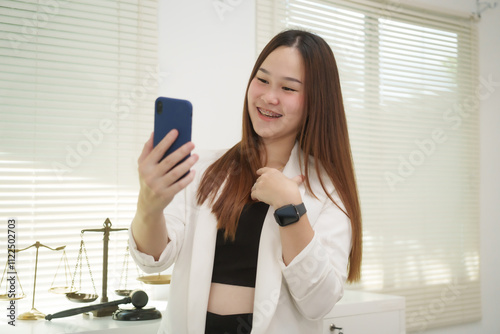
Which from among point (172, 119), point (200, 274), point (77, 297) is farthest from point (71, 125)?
point (172, 119)

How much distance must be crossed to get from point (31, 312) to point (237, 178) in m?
1.21

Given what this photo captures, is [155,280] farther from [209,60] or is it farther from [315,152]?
[209,60]

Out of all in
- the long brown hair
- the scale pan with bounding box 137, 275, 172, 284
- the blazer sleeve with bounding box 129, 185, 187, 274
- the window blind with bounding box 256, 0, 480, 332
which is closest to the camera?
the blazer sleeve with bounding box 129, 185, 187, 274

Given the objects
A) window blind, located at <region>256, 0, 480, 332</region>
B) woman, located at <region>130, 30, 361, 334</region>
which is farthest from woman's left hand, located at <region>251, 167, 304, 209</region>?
window blind, located at <region>256, 0, 480, 332</region>

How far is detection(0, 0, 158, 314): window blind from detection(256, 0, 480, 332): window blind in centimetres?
113

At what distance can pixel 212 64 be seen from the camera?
2629mm

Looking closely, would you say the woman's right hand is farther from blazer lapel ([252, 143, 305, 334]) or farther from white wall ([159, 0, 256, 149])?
white wall ([159, 0, 256, 149])

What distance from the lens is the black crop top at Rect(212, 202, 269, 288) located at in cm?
122

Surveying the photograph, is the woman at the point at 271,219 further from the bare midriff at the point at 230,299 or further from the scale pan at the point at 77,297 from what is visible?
the scale pan at the point at 77,297

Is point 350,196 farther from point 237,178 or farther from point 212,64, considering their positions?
point 212,64

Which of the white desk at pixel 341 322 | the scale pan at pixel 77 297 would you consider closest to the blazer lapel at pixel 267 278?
the white desk at pixel 341 322

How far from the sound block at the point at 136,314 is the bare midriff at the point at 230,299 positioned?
2.70ft

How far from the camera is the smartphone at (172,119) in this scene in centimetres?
94

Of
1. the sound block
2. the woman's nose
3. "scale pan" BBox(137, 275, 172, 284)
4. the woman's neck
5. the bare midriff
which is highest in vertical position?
the woman's nose
